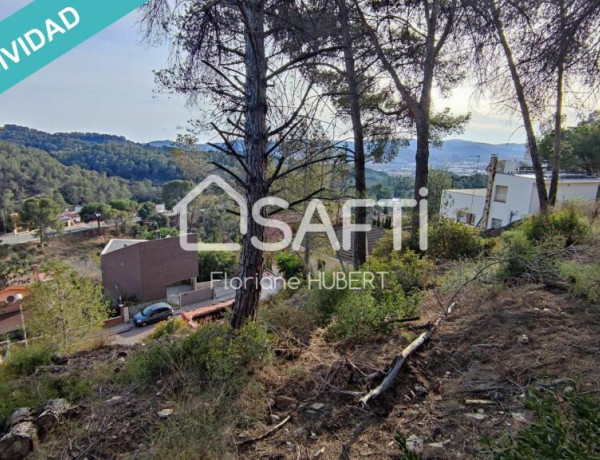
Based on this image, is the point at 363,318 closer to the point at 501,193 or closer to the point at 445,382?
the point at 445,382

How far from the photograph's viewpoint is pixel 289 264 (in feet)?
36.3

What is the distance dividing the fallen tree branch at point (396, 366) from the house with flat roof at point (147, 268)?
15.2 metres

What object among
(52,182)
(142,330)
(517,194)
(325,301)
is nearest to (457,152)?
(517,194)

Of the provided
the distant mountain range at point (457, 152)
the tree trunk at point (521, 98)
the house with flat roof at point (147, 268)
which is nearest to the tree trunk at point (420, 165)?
the distant mountain range at point (457, 152)

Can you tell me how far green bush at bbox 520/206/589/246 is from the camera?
5660 millimetres

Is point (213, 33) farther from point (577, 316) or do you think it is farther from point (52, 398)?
point (577, 316)

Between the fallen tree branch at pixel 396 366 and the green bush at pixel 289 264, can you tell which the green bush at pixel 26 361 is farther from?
the green bush at pixel 289 264

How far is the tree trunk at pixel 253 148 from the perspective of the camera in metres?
3.25

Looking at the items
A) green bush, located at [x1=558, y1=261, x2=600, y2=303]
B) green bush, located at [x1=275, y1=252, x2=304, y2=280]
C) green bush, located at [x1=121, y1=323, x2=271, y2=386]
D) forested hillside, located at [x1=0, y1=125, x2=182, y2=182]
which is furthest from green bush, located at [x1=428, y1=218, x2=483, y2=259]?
forested hillside, located at [x1=0, y1=125, x2=182, y2=182]

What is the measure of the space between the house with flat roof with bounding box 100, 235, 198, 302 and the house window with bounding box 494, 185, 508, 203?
1478 cm

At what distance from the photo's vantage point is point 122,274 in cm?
1717

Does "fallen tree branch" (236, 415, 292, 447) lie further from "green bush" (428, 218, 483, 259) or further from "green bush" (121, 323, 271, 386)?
"green bush" (428, 218, 483, 259)

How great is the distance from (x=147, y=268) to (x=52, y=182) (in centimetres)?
2851

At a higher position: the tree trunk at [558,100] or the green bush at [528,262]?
the tree trunk at [558,100]
